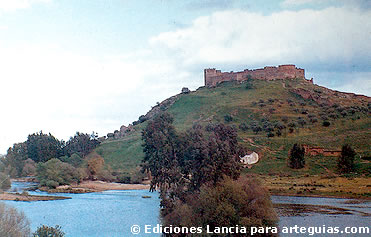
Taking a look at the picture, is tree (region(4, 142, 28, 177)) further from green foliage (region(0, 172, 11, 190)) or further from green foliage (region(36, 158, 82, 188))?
green foliage (region(0, 172, 11, 190))

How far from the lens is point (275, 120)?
295ft

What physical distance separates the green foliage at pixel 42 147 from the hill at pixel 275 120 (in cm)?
1095

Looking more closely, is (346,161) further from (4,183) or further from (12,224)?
(4,183)

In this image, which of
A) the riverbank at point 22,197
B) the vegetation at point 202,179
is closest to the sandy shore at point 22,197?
the riverbank at point 22,197

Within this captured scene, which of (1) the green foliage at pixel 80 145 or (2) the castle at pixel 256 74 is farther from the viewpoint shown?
(2) the castle at pixel 256 74

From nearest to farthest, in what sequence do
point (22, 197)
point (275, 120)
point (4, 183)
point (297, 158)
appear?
1. point (22, 197)
2. point (4, 183)
3. point (297, 158)
4. point (275, 120)

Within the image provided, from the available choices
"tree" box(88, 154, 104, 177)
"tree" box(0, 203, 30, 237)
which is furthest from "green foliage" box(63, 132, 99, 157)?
"tree" box(0, 203, 30, 237)

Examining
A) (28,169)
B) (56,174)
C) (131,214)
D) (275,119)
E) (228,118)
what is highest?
(228,118)

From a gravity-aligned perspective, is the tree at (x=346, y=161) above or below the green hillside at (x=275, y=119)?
below

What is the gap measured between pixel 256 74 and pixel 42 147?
63491mm

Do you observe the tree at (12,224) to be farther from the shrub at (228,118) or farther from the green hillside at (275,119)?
the shrub at (228,118)

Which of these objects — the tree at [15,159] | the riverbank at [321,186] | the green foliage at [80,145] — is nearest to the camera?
the riverbank at [321,186]

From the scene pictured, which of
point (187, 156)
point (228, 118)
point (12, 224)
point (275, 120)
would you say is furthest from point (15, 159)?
point (12, 224)

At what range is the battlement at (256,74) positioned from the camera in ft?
404
